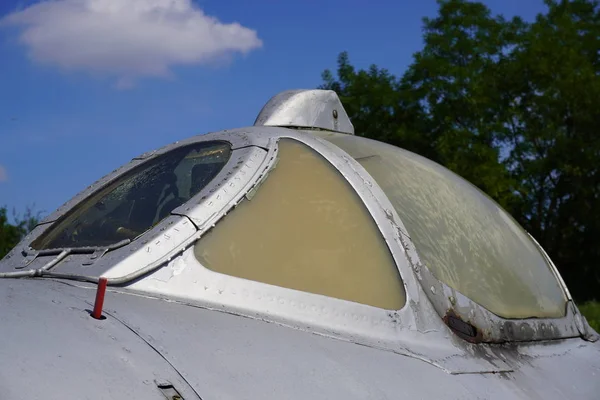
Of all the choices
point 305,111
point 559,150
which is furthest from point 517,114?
point 305,111

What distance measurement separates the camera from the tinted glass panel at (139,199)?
3.04 metres

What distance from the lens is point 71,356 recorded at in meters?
1.90

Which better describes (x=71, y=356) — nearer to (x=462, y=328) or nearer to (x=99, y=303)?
(x=99, y=303)

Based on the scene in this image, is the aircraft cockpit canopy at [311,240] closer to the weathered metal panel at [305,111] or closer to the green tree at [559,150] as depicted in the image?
the weathered metal panel at [305,111]

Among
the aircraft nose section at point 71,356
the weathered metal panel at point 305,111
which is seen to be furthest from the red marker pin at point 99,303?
the weathered metal panel at point 305,111

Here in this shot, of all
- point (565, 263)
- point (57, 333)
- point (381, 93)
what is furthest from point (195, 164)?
point (565, 263)

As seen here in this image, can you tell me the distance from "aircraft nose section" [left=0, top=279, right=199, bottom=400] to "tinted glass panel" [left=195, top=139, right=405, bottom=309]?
0.66 m

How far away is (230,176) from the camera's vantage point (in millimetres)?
3117

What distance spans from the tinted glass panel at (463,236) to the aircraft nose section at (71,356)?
1549mm

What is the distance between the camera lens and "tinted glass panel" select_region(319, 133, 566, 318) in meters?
3.45

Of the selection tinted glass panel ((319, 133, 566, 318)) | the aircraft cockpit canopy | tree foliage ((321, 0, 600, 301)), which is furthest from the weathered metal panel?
tree foliage ((321, 0, 600, 301))

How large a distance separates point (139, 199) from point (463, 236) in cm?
148

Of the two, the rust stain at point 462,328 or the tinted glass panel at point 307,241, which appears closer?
the tinted glass panel at point 307,241

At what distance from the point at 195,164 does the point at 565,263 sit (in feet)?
98.3
